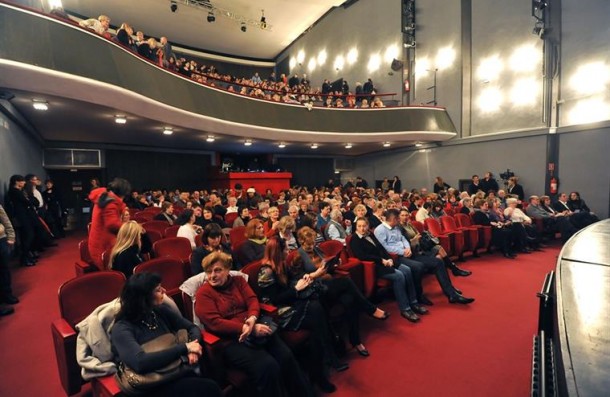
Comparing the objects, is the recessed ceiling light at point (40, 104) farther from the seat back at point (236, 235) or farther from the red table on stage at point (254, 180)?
the red table on stage at point (254, 180)

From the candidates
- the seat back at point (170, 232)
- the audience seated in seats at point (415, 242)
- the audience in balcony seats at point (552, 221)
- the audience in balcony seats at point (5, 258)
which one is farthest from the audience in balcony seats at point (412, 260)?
the audience in balcony seats at point (552, 221)

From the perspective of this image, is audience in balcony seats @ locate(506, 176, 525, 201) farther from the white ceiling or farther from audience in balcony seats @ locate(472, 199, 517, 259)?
the white ceiling

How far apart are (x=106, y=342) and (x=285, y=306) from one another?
4.10 ft

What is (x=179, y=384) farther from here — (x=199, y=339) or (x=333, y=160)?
(x=333, y=160)

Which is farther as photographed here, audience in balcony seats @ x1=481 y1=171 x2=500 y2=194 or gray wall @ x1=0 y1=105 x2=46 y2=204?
audience in balcony seats @ x1=481 y1=171 x2=500 y2=194

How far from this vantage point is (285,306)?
8.25ft

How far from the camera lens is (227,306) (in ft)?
7.20

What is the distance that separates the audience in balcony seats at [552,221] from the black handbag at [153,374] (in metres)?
7.99

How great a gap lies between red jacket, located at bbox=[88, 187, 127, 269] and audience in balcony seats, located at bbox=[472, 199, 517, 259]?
638cm

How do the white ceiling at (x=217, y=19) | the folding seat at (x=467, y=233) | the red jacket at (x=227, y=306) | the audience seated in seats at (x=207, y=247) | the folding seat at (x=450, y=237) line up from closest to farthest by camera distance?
the red jacket at (x=227, y=306)
the audience seated in seats at (x=207, y=247)
the folding seat at (x=450, y=237)
the folding seat at (x=467, y=233)
the white ceiling at (x=217, y=19)

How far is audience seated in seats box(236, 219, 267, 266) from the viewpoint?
11.2 ft

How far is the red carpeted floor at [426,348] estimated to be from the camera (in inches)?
91.6

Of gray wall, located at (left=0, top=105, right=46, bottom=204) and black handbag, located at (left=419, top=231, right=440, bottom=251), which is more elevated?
gray wall, located at (left=0, top=105, right=46, bottom=204)

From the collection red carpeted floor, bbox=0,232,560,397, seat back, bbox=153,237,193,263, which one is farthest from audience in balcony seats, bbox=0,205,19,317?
seat back, bbox=153,237,193,263
